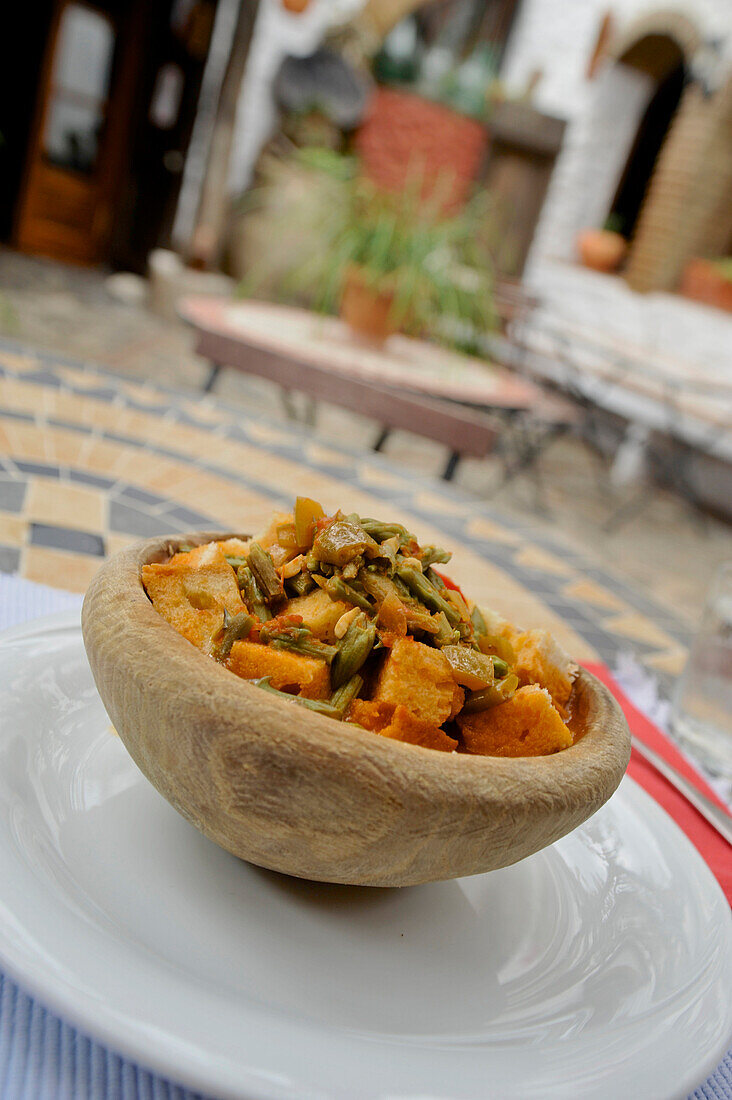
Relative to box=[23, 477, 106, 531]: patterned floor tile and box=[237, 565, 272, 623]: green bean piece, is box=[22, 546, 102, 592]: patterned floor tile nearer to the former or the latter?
box=[23, 477, 106, 531]: patterned floor tile

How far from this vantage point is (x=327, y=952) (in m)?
0.40

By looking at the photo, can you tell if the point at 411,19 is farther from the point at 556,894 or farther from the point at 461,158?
the point at 556,894

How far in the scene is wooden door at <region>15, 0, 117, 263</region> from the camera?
7.52 metres

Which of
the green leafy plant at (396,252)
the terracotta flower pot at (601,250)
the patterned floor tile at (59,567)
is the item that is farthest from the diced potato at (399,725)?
the terracotta flower pot at (601,250)

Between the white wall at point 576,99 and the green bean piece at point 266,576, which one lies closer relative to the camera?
the green bean piece at point 266,576

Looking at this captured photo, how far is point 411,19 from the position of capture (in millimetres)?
8477

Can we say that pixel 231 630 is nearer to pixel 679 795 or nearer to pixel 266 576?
pixel 266 576

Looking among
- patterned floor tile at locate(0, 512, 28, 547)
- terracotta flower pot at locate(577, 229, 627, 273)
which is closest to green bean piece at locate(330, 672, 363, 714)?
patterned floor tile at locate(0, 512, 28, 547)

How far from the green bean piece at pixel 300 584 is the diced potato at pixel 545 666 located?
13 centimetres

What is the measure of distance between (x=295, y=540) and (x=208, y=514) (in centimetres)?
57

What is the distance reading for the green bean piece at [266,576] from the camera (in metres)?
0.50

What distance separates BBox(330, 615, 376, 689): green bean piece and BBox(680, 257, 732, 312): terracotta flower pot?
753 cm

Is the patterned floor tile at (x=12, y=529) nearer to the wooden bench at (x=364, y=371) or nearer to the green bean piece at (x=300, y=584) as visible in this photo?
the green bean piece at (x=300, y=584)

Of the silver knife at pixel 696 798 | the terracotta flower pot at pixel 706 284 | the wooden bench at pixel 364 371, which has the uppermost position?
the terracotta flower pot at pixel 706 284
